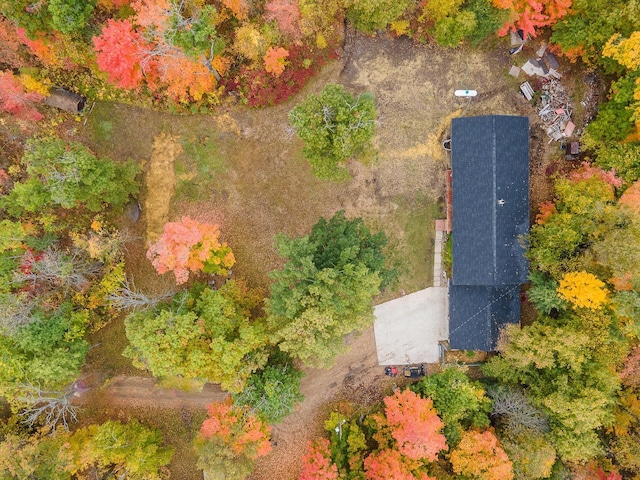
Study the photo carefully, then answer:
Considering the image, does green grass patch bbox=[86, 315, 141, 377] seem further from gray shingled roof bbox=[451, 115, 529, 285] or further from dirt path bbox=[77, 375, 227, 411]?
gray shingled roof bbox=[451, 115, 529, 285]

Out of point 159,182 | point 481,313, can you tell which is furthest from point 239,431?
point 159,182

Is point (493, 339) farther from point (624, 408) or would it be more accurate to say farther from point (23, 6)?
point (23, 6)

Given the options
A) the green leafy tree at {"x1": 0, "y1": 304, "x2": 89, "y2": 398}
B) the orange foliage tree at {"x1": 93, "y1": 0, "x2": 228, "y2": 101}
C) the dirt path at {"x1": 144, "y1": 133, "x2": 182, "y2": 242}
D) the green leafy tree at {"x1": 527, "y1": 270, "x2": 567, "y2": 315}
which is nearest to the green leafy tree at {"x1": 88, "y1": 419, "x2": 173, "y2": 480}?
the green leafy tree at {"x1": 0, "y1": 304, "x2": 89, "y2": 398}

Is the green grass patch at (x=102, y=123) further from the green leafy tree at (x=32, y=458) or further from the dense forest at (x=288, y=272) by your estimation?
the green leafy tree at (x=32, y=458)

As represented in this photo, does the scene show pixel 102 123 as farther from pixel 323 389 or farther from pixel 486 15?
pixel 486 15

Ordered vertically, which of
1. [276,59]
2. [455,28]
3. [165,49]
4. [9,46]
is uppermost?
[455,28]
